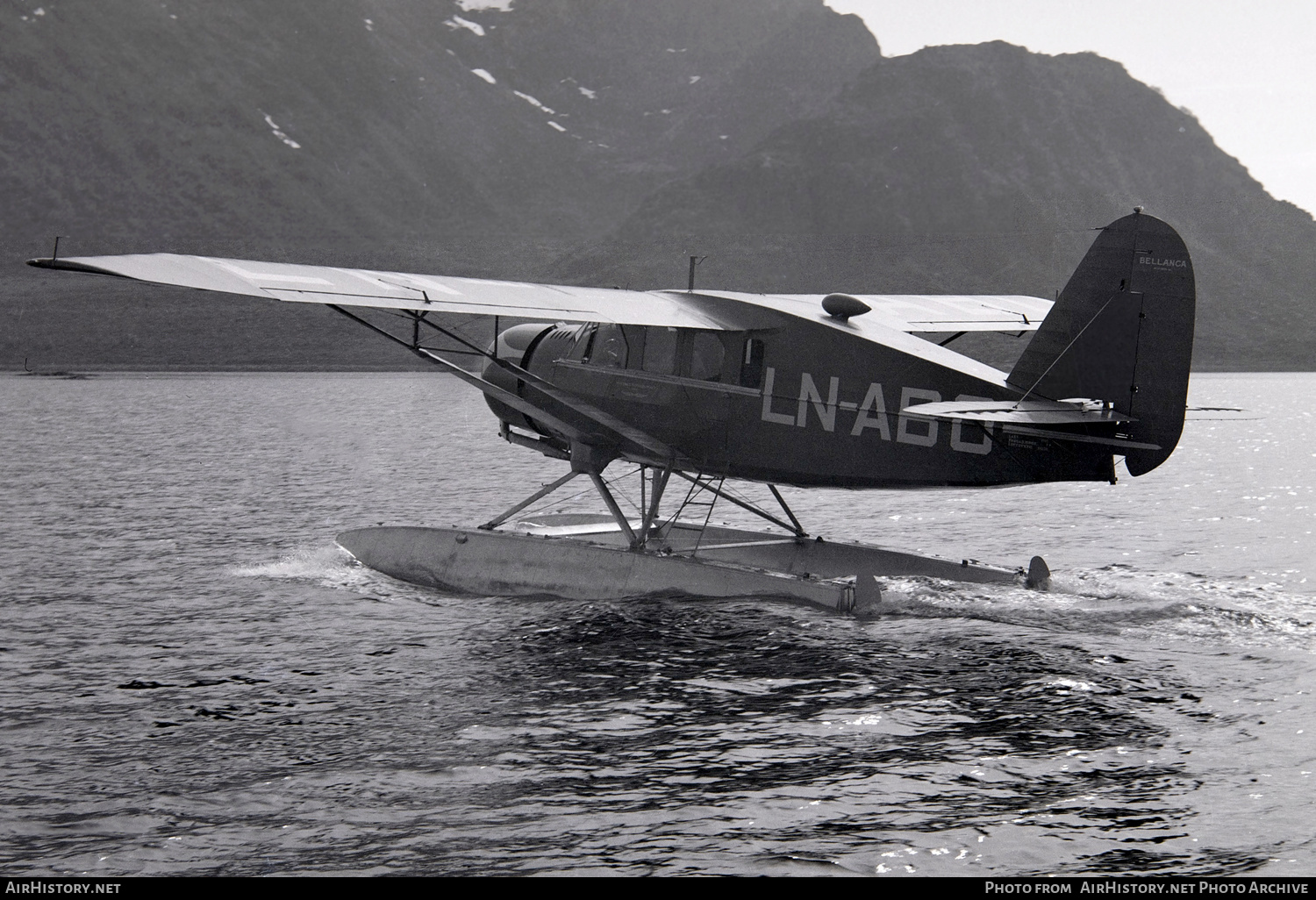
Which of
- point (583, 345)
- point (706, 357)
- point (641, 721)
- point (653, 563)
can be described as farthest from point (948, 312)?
point (641, 721)

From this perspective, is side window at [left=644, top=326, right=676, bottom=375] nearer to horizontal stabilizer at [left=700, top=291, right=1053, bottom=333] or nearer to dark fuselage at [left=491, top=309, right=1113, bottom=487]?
dark fuselage at [left=491, top=309, right=1113, bottom=487]

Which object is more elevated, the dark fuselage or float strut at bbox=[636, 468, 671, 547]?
the dark fuselage

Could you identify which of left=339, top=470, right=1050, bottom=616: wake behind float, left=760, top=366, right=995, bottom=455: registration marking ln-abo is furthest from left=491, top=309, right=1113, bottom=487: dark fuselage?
left=339, top=470, right=1050, bottom=616: wake behind float

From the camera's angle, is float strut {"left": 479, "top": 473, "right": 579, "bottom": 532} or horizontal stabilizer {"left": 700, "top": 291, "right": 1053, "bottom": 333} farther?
horizontal stabilizer {"left": 700, "top": 291, "right": 1053, "bottom": 333}

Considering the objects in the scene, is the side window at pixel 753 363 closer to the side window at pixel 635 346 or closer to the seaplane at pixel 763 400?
the seaplane at pixel 763 400

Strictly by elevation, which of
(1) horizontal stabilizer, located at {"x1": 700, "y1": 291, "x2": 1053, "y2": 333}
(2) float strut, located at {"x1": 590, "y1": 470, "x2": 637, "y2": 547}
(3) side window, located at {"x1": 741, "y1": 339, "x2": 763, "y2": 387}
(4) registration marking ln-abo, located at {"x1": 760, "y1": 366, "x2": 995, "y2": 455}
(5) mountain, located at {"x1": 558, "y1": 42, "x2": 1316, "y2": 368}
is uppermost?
(5) mountain, located at {"x1": 558, "y1": 42, "x2": 1316, "y2": 368}
